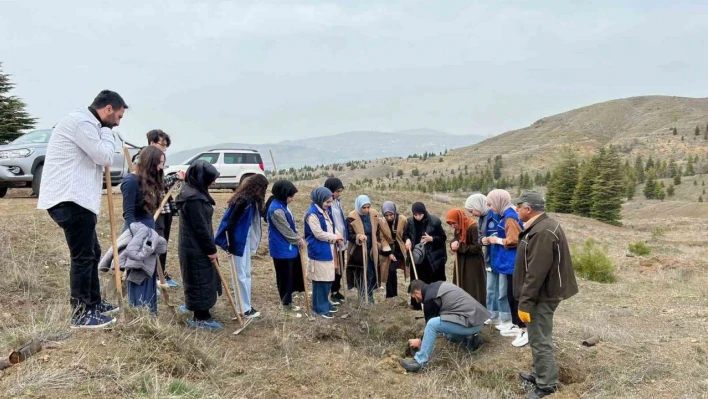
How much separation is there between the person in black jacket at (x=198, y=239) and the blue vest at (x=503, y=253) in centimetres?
299

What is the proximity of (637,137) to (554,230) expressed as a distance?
77.3m

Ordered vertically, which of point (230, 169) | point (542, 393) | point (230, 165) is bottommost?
point (542, 393)

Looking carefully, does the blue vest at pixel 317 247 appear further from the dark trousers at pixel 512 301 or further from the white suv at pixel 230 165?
the white suv at pixel 230 165

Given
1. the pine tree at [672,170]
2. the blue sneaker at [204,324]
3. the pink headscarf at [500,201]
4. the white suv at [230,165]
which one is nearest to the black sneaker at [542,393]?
the pink headscarf at [500,201]

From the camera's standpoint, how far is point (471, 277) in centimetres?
589

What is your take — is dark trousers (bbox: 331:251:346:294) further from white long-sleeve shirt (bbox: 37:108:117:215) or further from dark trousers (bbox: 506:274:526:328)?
white long-sleeve shirt (bbox: 37:108:117:215)

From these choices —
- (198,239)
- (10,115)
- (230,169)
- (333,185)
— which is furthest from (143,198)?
(10,115)

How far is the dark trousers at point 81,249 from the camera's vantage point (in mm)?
3800

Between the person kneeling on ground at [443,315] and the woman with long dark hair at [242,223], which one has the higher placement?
the woman with long dark hair at [242,223]

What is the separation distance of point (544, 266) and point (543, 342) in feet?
2.31

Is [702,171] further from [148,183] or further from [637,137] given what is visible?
[148,183]

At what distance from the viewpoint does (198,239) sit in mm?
4887

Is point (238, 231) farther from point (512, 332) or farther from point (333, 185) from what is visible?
point (512, 332)

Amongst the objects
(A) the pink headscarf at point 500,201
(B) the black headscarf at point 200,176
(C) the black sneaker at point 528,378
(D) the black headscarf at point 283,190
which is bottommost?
(C) the black sneaker at point 528,378
